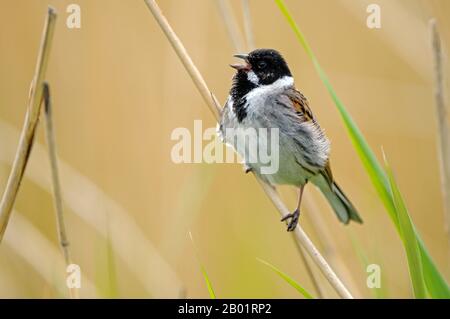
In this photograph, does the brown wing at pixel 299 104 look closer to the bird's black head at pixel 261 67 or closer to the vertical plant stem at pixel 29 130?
the bird's black head at pixel 261 67

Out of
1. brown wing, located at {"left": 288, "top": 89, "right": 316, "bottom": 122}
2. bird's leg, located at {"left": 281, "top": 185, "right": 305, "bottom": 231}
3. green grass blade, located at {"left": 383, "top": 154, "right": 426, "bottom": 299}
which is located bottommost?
green grass blade, located at {"left": 383, "top": 154, "right": 426, "bottom": 299}

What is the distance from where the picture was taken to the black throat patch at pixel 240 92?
2885 mm

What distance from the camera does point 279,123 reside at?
300 cm

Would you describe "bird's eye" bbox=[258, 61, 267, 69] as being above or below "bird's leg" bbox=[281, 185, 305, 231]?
above

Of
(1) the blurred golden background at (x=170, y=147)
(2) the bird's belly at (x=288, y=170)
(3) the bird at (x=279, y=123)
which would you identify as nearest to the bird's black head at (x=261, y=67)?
(3) the bird at (x=279, y=123)

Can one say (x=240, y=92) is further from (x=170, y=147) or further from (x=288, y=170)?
(x=170, y=147)

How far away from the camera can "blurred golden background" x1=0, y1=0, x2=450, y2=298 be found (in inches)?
126

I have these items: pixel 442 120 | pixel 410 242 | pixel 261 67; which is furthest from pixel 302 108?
pixel 410 242

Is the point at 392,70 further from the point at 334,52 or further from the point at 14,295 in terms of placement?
the point at 14,295

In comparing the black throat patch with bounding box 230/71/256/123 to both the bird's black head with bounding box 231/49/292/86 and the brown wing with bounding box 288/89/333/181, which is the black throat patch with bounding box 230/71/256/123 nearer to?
the bird's black head with bounding box 231/49/292/86

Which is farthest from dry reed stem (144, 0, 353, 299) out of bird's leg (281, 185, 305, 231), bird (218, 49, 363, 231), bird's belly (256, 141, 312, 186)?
bird's belly (256, 141, 312, 186)

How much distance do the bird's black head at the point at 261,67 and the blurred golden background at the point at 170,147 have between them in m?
0.48
